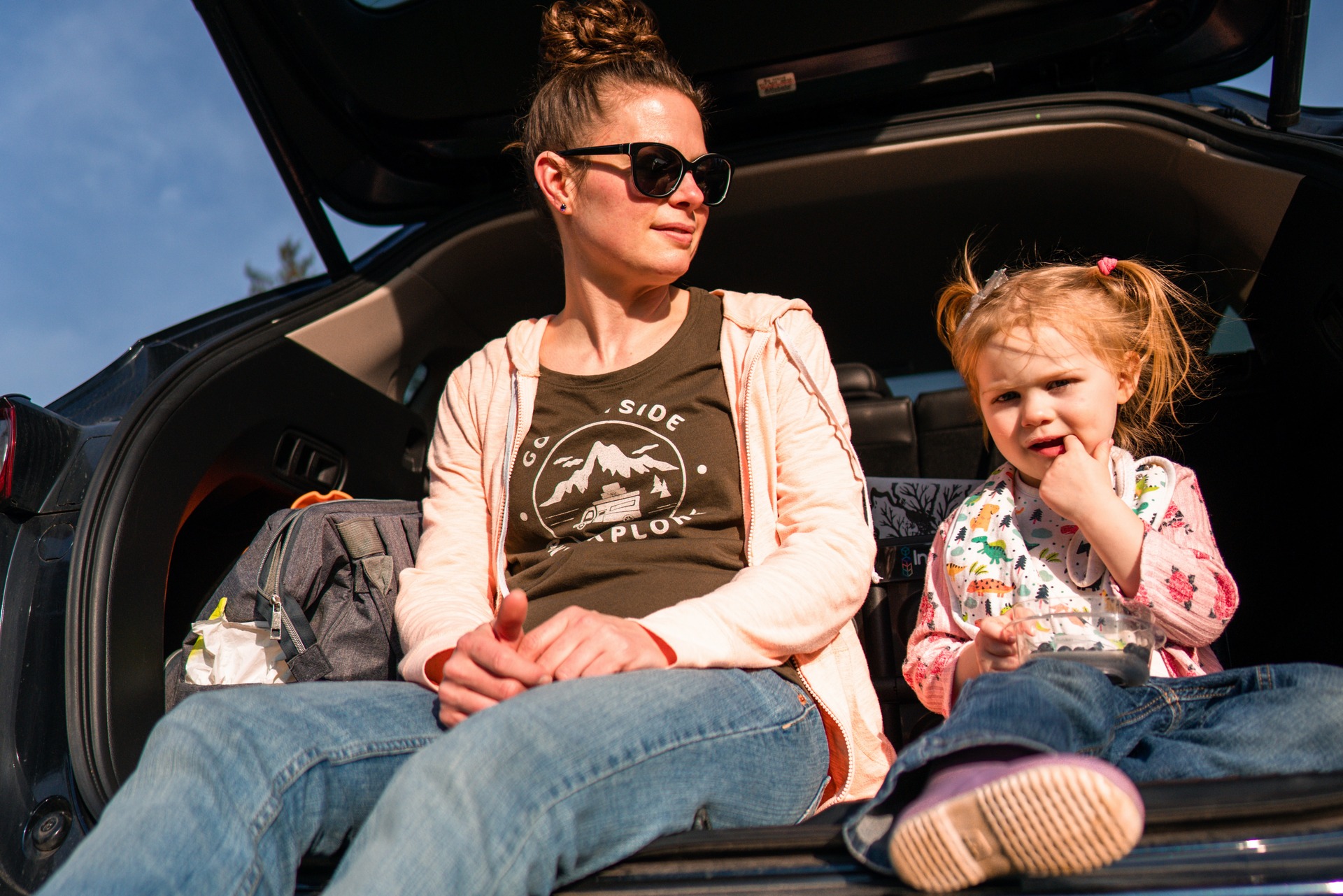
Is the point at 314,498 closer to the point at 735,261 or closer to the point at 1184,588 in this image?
the point at 735,261

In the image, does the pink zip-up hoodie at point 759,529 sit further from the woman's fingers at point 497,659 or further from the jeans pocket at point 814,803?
the woman's fingers at point 497,659

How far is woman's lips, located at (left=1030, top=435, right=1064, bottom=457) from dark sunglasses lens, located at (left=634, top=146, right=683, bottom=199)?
0.68 meters

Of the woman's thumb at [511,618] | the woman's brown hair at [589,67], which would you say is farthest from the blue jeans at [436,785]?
the woman's brown hair at [589,67]

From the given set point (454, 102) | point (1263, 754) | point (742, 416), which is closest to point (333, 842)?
point (742, 416)

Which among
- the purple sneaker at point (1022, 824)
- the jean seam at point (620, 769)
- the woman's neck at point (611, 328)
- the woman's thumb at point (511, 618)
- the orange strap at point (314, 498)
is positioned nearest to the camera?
the purple sneaker at point (1022, 824)

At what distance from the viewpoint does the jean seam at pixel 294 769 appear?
96 cm

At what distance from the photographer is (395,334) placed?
7.41 feet

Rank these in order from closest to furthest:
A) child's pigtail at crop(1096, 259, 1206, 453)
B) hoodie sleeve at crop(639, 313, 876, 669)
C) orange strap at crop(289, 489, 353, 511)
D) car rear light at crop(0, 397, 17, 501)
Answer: hoodie sleeve at crop(639, 313, 876, 669), car rear light at crop(0, 397, 17, 501), child's pigtail at crop(1096, 259, 1206, 453), orange strap at crop(289, 489, 353, 511)

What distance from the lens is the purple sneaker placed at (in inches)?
31.1

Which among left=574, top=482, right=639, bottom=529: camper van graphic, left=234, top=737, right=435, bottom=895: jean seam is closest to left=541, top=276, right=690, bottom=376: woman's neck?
left=574, top=482, right=639, bottom=529: camper van graphic

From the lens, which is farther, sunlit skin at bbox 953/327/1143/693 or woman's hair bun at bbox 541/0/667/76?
woman's hair bun at bbox 541/0/667/76

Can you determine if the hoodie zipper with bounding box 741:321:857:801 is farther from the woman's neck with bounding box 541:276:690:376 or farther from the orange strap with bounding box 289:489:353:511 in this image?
the orange strap with bounding box 289:489:353:511

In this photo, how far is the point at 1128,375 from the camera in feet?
5.01

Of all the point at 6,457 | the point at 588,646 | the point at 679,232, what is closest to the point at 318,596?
the point at 6,457
